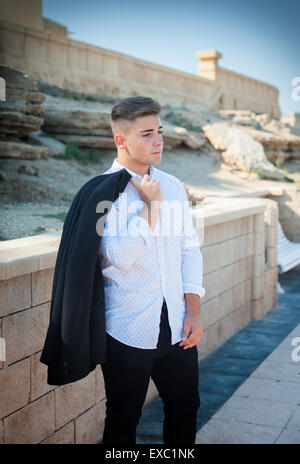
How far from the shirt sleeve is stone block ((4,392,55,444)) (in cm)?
117

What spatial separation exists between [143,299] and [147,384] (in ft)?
1.24

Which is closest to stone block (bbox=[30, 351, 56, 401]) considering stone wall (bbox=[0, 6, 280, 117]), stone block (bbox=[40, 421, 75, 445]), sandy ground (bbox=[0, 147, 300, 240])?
stone block (bbox=[40, 421, 75, 445])

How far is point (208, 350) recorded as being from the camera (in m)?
5.33

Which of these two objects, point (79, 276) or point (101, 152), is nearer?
point (79, 276)

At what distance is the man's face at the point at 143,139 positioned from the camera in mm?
2180

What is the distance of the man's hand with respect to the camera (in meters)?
2.26

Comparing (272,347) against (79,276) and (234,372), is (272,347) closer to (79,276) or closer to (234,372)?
(234,372)

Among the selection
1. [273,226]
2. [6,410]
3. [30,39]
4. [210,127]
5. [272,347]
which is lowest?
[272,347]

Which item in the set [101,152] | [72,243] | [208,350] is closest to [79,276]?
[72,243]

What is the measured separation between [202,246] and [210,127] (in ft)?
44.7

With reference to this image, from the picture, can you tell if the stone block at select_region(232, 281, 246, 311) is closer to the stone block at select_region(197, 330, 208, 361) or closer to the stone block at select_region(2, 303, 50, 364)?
the stone block at select_region(197, 330, 208, 361)

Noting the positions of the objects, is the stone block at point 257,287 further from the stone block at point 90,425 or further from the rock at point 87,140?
the rock at point 87,140

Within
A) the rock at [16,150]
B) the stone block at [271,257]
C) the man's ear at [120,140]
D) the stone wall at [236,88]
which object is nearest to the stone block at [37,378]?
the man's ear at [120,140]

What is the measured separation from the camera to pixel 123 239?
2.08m
